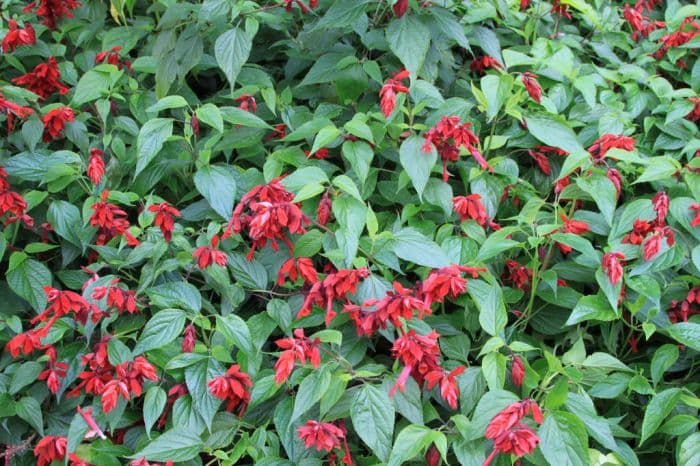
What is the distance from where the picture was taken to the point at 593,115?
2.54m

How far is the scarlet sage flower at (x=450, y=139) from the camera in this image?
2.02 meters

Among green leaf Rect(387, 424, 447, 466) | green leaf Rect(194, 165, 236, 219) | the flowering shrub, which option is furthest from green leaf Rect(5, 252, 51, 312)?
green leaf Rect(387, 424, 447, 466)

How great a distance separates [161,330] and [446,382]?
686mm

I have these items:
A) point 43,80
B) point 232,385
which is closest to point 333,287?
point 232,385

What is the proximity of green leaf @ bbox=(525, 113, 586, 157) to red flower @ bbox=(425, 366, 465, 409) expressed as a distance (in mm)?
830

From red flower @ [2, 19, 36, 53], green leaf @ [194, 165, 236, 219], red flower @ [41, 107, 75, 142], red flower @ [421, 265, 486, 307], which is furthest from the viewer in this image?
red flower @ [2, 19, 36, 53]

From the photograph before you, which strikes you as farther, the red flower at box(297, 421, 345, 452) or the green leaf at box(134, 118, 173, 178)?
the green leaf at box(134, 118, 173, 178)

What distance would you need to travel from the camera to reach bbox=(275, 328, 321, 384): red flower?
1654 millimetres

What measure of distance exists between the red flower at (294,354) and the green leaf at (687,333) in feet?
2.93

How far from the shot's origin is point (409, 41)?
2.21 m

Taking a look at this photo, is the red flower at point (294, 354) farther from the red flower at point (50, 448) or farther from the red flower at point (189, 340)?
the red flower at point (50, 448)

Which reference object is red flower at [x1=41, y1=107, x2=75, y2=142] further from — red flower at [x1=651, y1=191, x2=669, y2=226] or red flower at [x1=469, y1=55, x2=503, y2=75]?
red flower at [x1=651, y1=191, x2=669, y2=226]

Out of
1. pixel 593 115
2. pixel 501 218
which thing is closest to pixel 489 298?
pixel 501 218

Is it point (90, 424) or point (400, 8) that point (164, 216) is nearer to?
point (90, 424)
